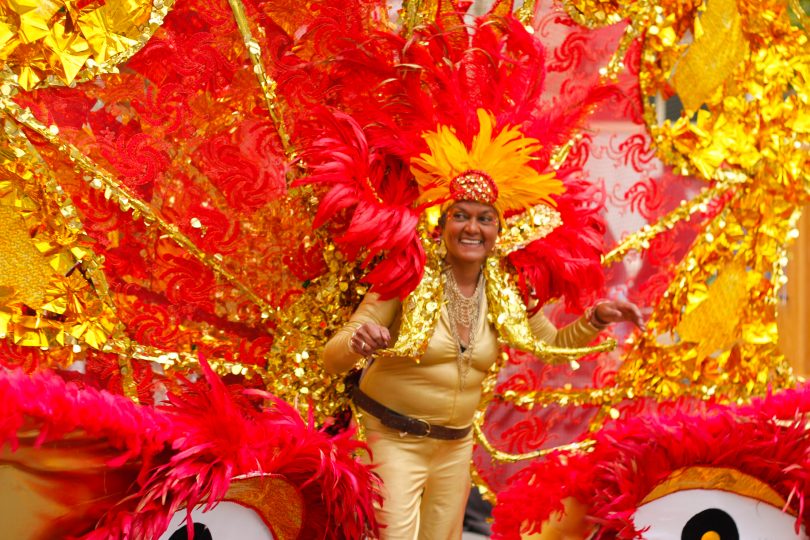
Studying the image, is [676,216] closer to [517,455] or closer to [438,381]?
[517,455]

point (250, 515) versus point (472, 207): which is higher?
point (472, 207)

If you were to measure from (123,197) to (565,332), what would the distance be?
1.22 meters

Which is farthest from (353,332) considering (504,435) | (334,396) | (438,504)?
(504,435)

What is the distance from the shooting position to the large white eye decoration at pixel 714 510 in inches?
94.3

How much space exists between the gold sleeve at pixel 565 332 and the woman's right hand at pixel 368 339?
0.62 m

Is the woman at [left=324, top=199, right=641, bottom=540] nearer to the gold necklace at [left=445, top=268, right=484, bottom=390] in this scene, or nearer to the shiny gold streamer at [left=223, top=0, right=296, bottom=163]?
the gold necklace at [left=445, top=268, right=484, bottom=390]

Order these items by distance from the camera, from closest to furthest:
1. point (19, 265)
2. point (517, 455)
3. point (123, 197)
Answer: point (19, 265) → point (123, 197) → point (517, 455)

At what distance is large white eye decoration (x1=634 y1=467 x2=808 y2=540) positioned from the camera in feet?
7.86

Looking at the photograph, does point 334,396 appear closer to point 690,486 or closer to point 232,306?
point 232,306

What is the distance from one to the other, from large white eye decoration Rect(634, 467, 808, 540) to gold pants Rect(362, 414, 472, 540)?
0.46 meters

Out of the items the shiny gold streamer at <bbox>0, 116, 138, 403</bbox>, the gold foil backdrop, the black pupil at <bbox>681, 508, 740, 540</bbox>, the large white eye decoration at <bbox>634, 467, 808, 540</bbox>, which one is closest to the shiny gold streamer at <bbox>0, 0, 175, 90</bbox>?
the gold foil backdrop

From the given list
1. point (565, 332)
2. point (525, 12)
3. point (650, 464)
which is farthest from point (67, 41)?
point (650, 464)

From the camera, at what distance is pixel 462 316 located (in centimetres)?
242

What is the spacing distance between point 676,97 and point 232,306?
61.4 inches
